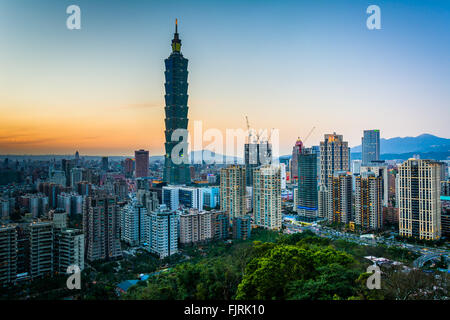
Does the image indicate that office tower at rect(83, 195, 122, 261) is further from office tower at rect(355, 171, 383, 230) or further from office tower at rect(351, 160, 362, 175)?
office tower at rect(351, 160, 362, 175)

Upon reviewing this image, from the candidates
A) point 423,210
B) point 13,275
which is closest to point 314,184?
point 423,210

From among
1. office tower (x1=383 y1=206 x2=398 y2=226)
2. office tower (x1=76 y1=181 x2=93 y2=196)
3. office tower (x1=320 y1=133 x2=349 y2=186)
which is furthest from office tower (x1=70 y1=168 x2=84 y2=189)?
office tower (x1=320 y1=133 x2=349 y2=186)

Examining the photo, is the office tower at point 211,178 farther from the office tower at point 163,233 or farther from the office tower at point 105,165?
the office tower at point 163,233

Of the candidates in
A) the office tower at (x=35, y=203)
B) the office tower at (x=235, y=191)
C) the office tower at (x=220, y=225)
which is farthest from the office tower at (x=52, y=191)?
the office tower at (x=235, y=191)

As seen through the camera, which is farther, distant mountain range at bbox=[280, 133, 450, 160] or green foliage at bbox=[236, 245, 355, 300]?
distant mountain range at bbox=[280, 133, 450, 160]
